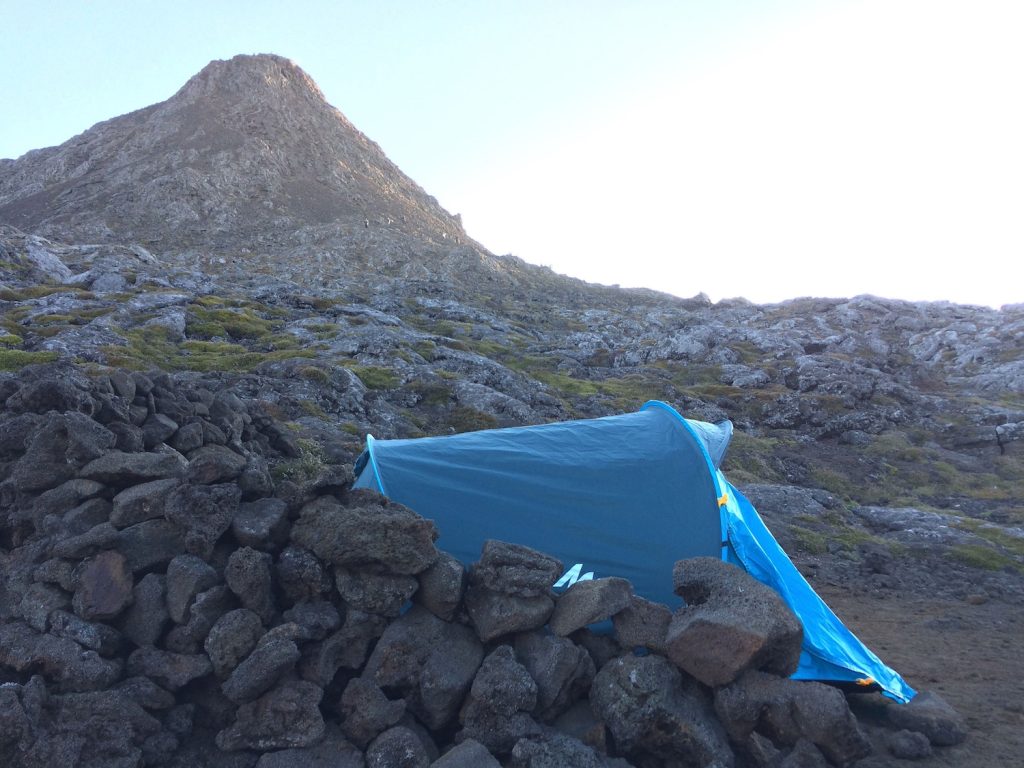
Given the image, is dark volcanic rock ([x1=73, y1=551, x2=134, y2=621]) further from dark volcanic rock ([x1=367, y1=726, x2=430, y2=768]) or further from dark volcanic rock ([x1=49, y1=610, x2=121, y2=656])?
dark volcanic rock ([x1=367, y1=726, x2=430, y2=768])

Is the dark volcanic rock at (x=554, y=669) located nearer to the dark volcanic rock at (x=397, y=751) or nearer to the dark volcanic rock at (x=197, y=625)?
the dark volcanic rock at (x=397, y=751)

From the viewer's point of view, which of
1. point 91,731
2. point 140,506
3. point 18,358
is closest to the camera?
point 91,731

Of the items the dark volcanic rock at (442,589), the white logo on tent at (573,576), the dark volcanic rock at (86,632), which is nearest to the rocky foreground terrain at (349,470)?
the dark volcanic rock at (86,632)

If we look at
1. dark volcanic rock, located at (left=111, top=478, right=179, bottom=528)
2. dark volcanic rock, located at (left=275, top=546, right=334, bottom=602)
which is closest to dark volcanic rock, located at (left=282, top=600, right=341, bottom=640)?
dark volcanic rock, located at (left=275, top=546, right=334, bottom=602)

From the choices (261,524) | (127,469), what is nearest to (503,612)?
(261,524)

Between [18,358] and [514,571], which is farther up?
[514,571]

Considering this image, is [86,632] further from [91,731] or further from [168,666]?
[91,731]

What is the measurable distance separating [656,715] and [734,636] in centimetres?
117

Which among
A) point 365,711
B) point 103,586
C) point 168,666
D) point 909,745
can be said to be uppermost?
point 103,586

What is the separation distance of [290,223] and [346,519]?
95.6m

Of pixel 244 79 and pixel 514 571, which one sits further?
pixel 244 79

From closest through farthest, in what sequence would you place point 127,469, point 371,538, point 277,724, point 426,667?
point 277,724 → point 426,667 → point 371,538 → point 127,469

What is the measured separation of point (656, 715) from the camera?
777 centimetres

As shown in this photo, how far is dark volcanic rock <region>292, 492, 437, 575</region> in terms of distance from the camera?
850 cm
